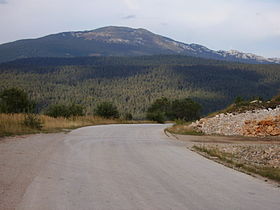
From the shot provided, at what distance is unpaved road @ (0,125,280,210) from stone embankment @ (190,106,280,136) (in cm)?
1100

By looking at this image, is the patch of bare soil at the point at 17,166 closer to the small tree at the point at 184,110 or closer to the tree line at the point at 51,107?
the tree line at the point at 51,107

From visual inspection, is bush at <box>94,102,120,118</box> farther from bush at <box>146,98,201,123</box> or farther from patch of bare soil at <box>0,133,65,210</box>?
bush at <box>146,98,201,123</box>

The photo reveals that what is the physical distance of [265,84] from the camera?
187 meters

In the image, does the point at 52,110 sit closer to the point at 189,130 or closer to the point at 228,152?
the point at 189,130

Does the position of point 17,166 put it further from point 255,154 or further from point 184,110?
point 184,110

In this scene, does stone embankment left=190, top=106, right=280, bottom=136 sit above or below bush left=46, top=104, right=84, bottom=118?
above

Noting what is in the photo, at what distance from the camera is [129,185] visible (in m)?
8.52


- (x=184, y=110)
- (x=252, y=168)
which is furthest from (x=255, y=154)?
(x=184, y=110)

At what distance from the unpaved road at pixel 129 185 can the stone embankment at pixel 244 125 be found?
1100cm

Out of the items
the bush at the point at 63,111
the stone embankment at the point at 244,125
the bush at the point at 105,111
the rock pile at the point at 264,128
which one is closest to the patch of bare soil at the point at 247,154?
the rock pile at the point at 264,128

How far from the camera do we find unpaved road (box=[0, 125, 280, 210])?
6.97 metres

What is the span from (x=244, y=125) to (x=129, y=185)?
16.8m

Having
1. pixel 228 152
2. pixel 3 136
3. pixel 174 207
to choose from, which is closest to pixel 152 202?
pixel 174 207

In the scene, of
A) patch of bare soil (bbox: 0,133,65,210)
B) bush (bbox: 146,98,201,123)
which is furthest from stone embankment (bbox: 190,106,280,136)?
bush (bbox: 146,98,201,123)
